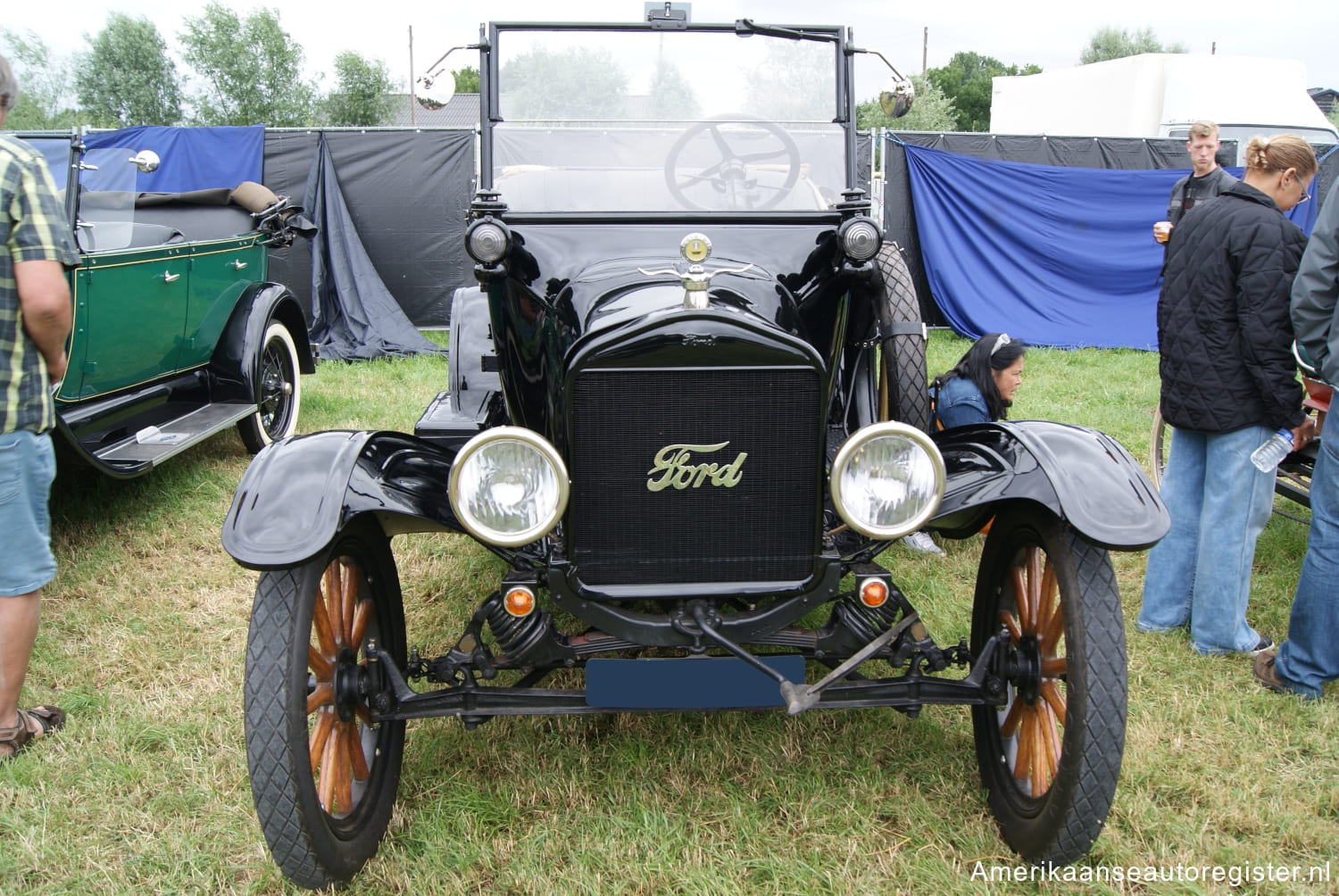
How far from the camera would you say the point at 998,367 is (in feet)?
13.8

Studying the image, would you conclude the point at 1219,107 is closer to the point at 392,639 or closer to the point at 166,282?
the point at 166,282

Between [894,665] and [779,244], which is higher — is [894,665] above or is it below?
below

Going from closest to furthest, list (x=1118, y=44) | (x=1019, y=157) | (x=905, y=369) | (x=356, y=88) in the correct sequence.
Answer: (x=905, y=369)
(x=1019, y=157)
(x=356, y=88)
(x=1118, y=44)

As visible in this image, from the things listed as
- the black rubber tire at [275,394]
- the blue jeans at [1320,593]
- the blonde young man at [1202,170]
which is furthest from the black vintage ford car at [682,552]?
the blonde young man at [1202,170]

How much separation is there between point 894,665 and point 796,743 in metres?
0.58

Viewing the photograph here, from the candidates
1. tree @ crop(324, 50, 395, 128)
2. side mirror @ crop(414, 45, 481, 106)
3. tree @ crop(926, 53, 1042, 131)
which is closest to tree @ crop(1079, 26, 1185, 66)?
tree @ crop(926, 53, 1042, 131)

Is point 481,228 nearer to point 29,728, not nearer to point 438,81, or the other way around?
point 438,81

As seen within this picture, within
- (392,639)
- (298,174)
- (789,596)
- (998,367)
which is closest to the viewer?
(789,596)

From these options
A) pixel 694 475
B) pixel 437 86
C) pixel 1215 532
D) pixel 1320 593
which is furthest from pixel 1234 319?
pixel 437 86

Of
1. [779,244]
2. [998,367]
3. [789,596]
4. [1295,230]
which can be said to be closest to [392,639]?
[789,596]

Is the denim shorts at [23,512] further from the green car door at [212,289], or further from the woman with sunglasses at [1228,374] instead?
the woman with sunglasses at [1228,374]

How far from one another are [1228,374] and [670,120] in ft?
6.96

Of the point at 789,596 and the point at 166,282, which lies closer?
the point at 789,596

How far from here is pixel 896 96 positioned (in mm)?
3512
